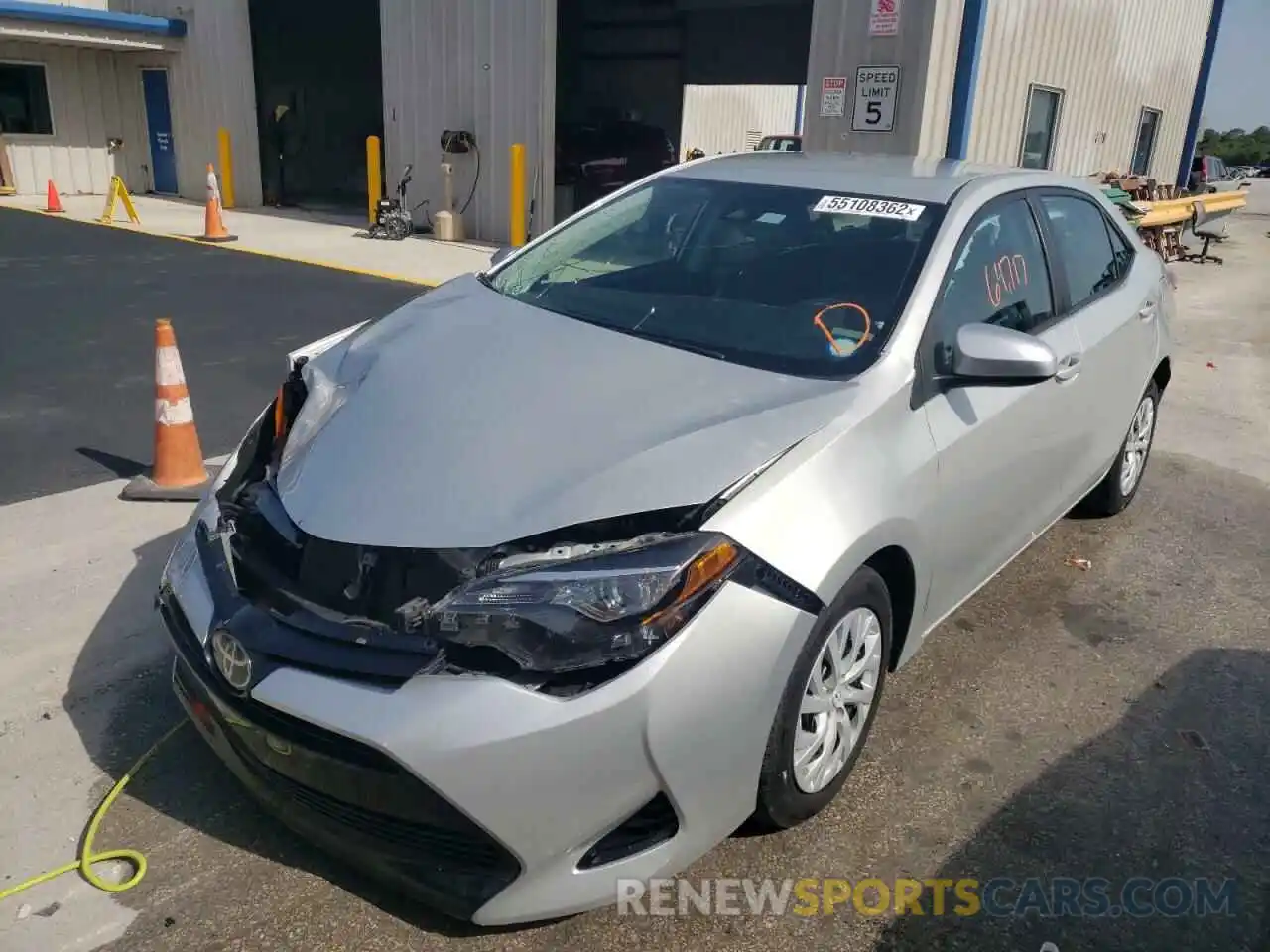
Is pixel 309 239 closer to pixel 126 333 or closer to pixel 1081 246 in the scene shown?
pixel 126 333

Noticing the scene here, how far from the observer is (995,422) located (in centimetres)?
319

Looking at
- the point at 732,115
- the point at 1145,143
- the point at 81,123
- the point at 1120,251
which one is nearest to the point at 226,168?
the point at 81,123

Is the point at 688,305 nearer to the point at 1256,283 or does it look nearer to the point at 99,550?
the point at 99,550

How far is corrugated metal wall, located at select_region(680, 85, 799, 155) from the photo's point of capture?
26.1 metres

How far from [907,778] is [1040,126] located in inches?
504

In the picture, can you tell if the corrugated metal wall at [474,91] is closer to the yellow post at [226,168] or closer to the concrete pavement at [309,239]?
the concrete pavement at [309,239]

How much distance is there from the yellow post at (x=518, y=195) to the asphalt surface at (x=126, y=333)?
12.0ft

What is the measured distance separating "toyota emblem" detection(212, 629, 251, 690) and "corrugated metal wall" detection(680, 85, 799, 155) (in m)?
24.8

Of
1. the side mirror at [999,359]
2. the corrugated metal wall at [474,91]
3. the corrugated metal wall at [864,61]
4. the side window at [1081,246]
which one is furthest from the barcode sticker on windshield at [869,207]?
the corrugated metal wall at [474,91]

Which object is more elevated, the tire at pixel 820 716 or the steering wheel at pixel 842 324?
the steering wheel at pixel 842 324

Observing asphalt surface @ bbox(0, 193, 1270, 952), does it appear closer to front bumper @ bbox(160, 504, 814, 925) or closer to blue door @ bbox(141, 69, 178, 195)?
front bumper @ bbox(160, 504, 814, 925)

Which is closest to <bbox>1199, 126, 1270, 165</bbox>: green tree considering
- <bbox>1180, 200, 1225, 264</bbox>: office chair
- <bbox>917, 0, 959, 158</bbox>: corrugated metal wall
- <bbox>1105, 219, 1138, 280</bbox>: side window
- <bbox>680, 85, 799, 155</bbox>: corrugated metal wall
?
<bbox>680, 85, 799, 155</bbox>: corrugated metal wall

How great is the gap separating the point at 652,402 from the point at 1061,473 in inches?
78.9

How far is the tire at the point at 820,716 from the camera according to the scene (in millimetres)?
2383
